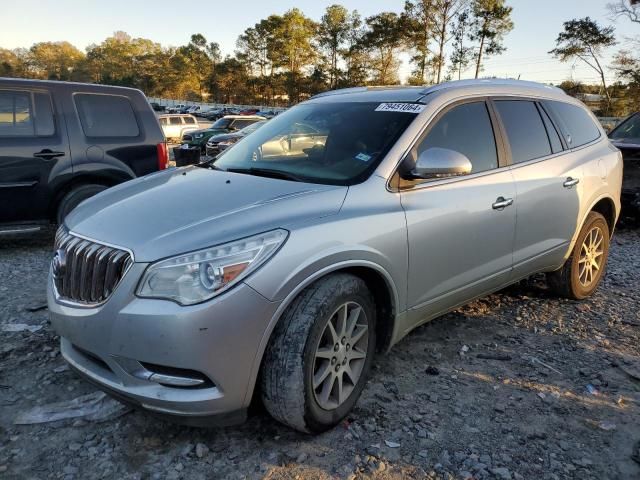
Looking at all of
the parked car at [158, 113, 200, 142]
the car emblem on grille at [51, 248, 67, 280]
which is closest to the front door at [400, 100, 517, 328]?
the car emblem on grille at [51, 248, 67, 280]

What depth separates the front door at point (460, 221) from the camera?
2.91 meters

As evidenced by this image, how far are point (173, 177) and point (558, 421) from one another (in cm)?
270

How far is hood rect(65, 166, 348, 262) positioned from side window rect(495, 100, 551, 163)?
164 centimetres

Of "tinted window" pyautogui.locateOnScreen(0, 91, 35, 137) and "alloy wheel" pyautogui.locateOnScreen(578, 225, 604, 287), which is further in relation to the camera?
"tinted window" pyautogui.locateOnScreen(0, 91, 35, 137)

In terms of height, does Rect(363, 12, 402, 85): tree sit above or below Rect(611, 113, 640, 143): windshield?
above

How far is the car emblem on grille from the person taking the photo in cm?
254

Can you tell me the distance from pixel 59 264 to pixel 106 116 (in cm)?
401

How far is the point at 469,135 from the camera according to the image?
3363 mm

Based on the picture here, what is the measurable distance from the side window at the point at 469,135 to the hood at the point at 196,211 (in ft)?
2.83

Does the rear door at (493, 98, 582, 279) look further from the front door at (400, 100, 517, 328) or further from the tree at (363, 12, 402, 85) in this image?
the tree at (363, 12, 402, 85)

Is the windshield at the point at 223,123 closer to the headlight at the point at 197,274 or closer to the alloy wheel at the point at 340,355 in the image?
the alloy wheel at the point at 340,355

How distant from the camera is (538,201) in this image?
3695mm

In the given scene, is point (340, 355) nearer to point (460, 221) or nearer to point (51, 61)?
point (460, 221)

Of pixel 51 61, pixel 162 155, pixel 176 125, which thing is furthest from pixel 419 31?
pixel 51 61
